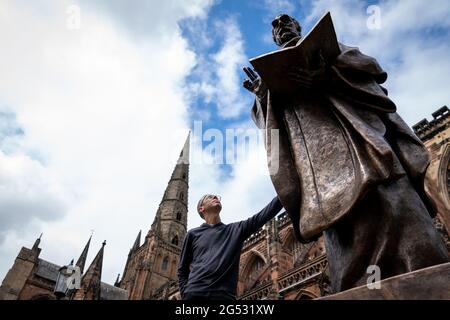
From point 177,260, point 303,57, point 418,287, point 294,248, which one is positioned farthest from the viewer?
point 177,260

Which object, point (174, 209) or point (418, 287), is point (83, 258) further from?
point (418, 287)

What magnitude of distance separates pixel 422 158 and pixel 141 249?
39179 millimetres

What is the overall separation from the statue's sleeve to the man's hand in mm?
84

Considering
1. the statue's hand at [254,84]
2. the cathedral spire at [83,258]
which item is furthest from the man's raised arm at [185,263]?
the cathedral spire at [83,258]

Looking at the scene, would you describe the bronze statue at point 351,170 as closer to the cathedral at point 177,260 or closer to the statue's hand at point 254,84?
the statue's hand at point 254,84

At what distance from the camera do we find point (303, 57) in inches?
75.1

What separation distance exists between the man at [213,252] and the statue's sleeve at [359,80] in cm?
87

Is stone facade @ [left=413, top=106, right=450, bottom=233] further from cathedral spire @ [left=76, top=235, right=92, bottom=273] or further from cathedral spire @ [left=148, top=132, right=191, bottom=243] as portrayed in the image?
cathedral spire @ [left=76, top=235, right=92, bottom=273]

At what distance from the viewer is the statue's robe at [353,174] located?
1445 millimetres

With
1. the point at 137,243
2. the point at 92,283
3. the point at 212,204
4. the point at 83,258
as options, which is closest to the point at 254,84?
the point at 212,204

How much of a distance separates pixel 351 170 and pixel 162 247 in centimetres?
3576

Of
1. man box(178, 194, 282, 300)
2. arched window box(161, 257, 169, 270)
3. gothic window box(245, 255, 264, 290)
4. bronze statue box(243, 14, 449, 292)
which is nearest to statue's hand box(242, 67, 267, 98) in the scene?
bronze statue box(243, 14, 449, 292)

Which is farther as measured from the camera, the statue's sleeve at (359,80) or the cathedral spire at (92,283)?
the cathedral spire at (92,283)
